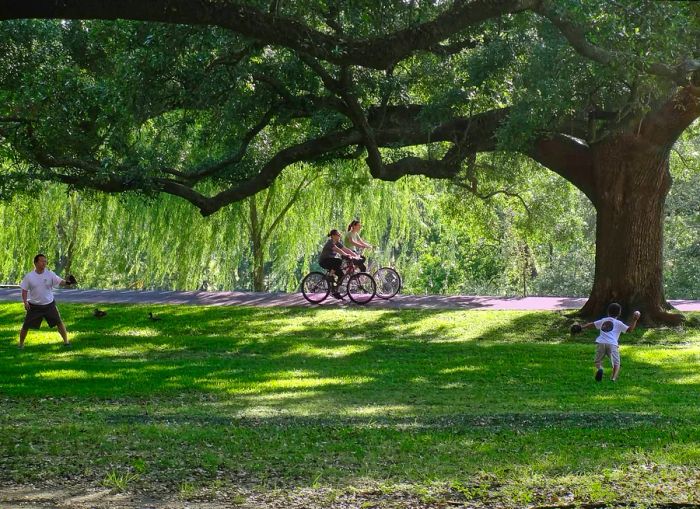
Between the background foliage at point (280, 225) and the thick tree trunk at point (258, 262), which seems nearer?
the background foliage at point (280, 225)

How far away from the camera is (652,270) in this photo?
22.7 m

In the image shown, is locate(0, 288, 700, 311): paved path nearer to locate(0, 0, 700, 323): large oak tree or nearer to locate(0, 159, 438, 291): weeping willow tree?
locate(0, 0, 700, 323): large oak tree

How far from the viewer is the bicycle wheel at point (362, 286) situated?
2553cm

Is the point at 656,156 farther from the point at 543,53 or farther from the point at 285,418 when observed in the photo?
the point at 285,418

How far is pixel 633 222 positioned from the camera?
22.6 meters

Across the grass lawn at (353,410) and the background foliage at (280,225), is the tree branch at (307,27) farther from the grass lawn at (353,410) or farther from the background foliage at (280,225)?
the background foliage at (280,225)

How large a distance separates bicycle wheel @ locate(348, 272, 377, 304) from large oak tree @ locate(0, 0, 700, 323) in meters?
3.06

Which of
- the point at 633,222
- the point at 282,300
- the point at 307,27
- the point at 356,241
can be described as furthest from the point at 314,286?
the point at 307,27

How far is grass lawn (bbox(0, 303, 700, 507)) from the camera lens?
8.39 meters

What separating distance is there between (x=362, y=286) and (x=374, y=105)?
4770 millimetres

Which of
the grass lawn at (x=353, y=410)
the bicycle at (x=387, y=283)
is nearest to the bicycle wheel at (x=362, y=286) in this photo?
the bicycle at (x=387, y=283)

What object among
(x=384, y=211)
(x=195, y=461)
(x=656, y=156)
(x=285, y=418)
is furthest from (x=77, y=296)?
(x=195, y=461)

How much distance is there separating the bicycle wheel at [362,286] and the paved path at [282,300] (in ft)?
0.79

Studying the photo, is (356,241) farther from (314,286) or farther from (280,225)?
(280,225)
